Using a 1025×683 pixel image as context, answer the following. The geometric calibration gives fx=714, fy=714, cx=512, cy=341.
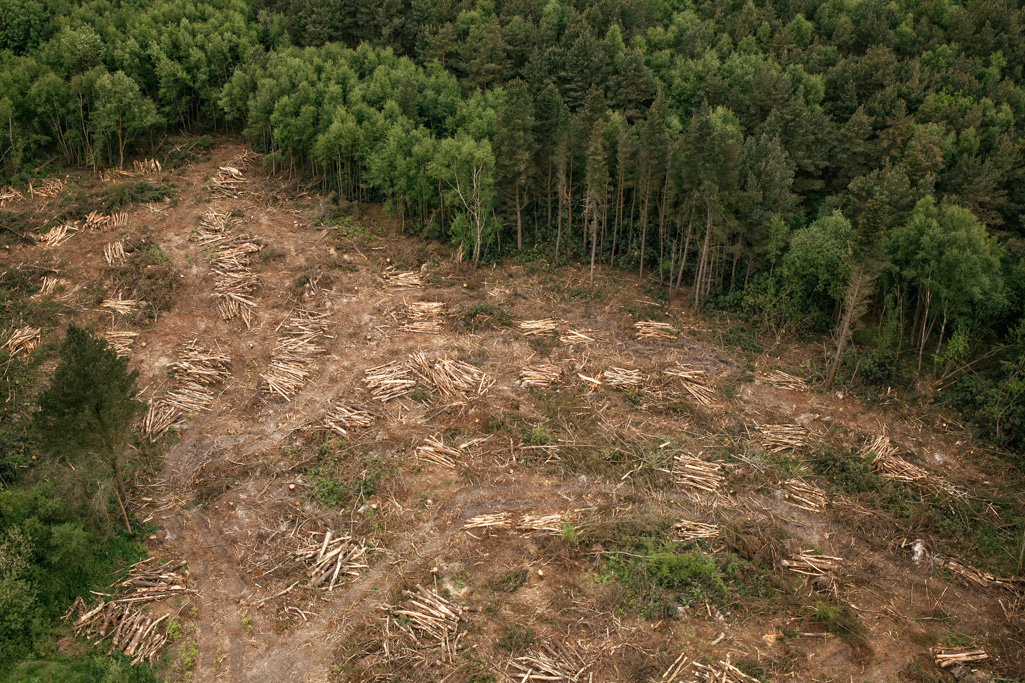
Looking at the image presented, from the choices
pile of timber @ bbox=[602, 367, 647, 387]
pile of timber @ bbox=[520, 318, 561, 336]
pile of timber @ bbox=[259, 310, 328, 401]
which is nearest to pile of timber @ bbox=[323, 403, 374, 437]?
pile of timber @ bbox=[259, 310, 328, 401]

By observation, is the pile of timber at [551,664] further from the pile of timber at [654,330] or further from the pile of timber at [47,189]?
the pile of timber at [47,189]

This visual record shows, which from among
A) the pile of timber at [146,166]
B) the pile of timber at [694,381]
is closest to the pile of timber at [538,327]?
the pile of timber at [694,381]

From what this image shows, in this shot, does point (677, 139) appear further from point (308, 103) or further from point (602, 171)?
point (308, 103)

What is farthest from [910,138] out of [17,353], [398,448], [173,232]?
[17,353]

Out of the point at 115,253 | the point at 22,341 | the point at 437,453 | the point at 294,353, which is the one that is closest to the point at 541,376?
the point at 437,453

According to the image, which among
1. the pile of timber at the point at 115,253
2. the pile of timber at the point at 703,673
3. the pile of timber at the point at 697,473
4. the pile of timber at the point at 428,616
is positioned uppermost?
the pile of timber at the point at 115,253

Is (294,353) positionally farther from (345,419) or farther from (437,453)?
(437,453)
